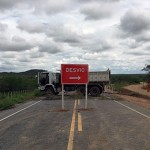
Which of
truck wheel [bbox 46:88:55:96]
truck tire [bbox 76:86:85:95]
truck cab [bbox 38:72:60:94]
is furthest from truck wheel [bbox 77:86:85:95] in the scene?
truck wheel [bbox 46:88:55:96]

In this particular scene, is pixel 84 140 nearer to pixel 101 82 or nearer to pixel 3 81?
pixel 101 82

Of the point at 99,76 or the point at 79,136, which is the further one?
the point at 99,76

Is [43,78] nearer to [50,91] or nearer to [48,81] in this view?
[48,81]

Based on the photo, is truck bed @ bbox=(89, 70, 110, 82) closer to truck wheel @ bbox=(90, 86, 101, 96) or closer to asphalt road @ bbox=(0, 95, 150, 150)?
truck wheel @ bbox=(90, 86, 101, 96)

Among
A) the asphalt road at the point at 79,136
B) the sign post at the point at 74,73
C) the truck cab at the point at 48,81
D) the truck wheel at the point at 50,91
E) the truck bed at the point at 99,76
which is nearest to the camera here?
the asphalt road at the point at 79,136

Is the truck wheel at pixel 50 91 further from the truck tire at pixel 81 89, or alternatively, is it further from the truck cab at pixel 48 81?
the truck tire at pixel 81 89

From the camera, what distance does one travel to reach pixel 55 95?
39.6 m

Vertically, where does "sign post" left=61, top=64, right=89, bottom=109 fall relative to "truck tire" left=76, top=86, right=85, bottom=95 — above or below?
above

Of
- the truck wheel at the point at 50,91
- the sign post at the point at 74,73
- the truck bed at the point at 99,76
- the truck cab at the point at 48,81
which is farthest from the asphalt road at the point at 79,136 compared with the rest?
the truck wheel at the point at 50,91

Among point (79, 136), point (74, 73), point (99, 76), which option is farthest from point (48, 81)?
point (79, 136)

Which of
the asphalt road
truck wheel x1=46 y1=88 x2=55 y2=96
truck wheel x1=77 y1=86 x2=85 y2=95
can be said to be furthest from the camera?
truck wheel x1=46 y1=88 x2=55 y2=96

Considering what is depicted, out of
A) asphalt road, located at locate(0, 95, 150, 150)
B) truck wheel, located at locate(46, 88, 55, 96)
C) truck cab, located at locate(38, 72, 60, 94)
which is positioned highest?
truck cab, located at locate(38, 72, 60, 94)

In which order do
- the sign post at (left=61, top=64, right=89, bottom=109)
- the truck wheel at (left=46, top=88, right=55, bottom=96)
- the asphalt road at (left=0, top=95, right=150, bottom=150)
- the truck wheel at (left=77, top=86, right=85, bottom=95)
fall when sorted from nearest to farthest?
the asphalt road at (left=0, top=95, right=150, bottom=150), the sign post at (left=61, top=64, right=89, bottom=109), the truck wheel at (left=77, top=86, right=85, bottom=95), the truck wheel at (left=46, top=88, right=55, bottom=96)

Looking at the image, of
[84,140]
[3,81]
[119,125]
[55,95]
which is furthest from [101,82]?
[3,81]
